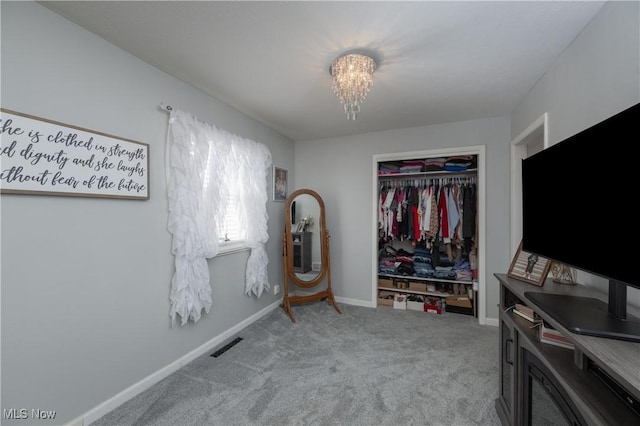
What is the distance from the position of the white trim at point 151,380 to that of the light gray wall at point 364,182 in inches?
62.2

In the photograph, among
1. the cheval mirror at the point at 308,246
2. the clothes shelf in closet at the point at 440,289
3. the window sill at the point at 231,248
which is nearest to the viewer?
the window sill at the point at 231,248

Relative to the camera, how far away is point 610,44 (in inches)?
50.3

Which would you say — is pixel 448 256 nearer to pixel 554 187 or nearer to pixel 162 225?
pixel 554 187

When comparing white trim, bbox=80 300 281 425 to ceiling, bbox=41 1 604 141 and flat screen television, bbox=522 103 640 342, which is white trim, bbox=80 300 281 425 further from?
flat screen television, bbox=522 103 640 342

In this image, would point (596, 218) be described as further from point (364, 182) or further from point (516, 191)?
point (364, 182)

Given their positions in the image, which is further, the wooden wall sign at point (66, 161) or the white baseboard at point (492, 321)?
the white baseboard at point (492, 321)

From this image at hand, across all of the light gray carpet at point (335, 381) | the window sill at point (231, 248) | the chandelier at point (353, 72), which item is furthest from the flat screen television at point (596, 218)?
the window sill at point (231, 248)

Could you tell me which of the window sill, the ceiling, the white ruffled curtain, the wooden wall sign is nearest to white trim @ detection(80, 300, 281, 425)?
the white ruffled curtain

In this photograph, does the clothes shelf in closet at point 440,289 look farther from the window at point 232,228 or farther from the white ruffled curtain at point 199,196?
the window at point 232,228

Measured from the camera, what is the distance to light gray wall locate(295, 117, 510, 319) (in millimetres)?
2867

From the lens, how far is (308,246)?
11.0 feet

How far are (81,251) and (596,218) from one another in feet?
8.14

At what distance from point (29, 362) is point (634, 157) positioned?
2.67 metres

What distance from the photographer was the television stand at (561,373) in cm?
71
